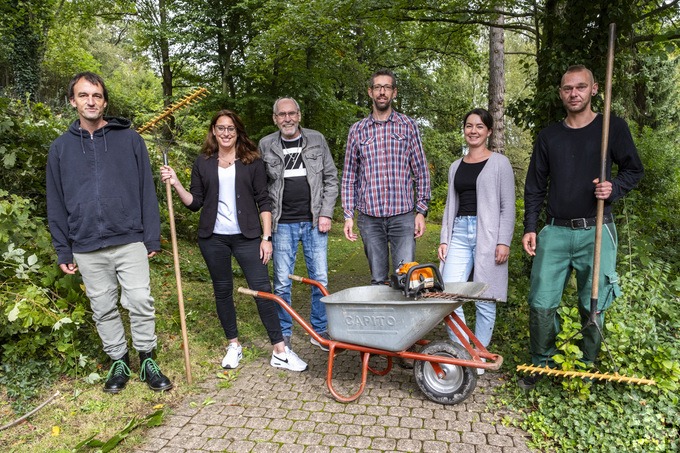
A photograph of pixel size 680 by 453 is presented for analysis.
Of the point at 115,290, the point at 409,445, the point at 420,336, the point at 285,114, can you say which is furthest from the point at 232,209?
the point at 409,445

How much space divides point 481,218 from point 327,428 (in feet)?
5.67

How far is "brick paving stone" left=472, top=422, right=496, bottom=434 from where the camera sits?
2724mm

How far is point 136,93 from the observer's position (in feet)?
77.1

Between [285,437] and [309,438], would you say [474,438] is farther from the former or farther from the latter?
[285,437]

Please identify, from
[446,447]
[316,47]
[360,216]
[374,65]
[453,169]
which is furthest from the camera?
[374,65]

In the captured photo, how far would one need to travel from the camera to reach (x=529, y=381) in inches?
122

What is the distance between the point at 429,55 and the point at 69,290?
844 centimetres

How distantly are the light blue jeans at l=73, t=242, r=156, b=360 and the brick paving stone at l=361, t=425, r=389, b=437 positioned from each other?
1665 millimetres

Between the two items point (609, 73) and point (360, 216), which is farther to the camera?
point (360, 216)

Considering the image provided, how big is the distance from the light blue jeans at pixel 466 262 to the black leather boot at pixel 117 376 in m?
2.38

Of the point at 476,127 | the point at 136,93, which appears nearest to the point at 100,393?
the point at 476,127

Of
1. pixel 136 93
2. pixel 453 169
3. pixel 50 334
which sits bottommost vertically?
pixel 50 334

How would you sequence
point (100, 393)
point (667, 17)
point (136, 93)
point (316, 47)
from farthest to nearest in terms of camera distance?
point (136, 93)
point (316, 47)
point (667, 17)
point (100, 393)

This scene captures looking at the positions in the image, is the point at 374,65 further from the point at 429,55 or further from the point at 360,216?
the point at 360,216
